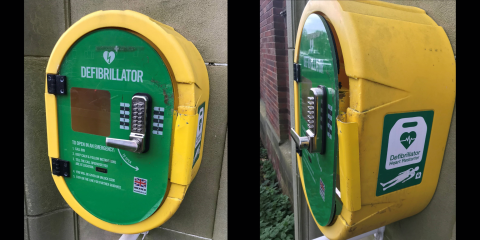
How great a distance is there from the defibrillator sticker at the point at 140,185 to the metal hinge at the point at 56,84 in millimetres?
567

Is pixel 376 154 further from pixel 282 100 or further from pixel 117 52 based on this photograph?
pixel 282 100

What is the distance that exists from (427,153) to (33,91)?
89.2 inches

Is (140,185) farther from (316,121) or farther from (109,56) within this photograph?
A: (316,121)

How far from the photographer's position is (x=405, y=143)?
124 cm

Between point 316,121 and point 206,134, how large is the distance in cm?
67

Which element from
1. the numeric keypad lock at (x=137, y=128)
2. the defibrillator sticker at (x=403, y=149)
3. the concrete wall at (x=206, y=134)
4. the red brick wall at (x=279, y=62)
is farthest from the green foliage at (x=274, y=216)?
the numeric keypad lock at (x=137, y=128)

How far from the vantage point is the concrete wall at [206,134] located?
166cm

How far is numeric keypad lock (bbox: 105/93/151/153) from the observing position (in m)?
1.31

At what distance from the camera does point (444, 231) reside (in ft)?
4.57

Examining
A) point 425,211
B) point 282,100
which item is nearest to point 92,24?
point 425,211

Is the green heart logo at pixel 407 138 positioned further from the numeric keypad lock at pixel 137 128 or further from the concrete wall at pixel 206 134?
the numeric keypad lock at pixel 137 128

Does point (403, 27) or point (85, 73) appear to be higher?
point (403, 27)

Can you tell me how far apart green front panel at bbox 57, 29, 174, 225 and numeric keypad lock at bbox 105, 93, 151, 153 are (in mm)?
31

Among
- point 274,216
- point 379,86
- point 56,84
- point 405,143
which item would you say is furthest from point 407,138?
point 274,216
